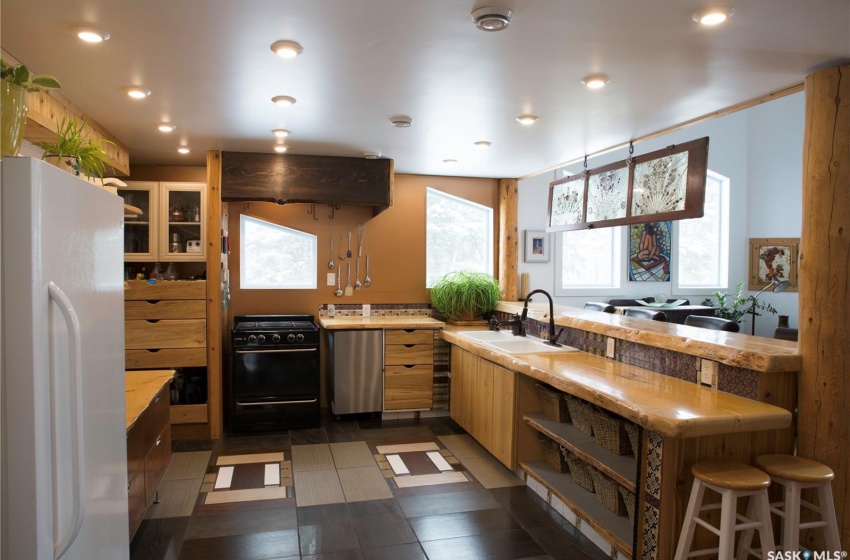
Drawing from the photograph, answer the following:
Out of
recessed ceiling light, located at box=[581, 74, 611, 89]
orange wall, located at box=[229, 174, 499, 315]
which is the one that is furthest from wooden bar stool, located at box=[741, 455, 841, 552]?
orange wall, located at box=[229, 174, 499, 315]

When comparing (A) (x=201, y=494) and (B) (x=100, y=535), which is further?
(A) (x=201, y=494)

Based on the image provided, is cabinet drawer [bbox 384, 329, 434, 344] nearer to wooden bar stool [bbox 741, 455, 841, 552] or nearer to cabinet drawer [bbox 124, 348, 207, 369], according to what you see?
cabinet drawer [bbox 124, 348, 207, 369]

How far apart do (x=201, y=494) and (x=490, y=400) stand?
1899mm

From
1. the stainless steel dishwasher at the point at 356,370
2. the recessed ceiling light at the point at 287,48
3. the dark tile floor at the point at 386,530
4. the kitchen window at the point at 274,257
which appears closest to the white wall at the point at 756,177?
the stainless steel dishwasher at the point at 356,370

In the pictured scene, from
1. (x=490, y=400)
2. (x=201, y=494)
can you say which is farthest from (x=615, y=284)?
(x=201, y=494)

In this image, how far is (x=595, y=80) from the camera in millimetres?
2689

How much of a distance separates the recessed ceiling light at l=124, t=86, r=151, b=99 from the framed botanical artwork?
8.10 metres

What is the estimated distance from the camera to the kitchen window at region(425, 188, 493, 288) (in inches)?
226

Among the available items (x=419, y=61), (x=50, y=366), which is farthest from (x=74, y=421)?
(x=419, y=61)

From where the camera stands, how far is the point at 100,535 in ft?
5.44

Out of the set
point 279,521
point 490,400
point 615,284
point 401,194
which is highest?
point 401,194

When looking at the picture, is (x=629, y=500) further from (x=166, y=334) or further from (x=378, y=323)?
(x=166, y=334)

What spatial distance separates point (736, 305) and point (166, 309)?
7190 millimetres

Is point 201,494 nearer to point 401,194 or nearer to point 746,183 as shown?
point 401,194
